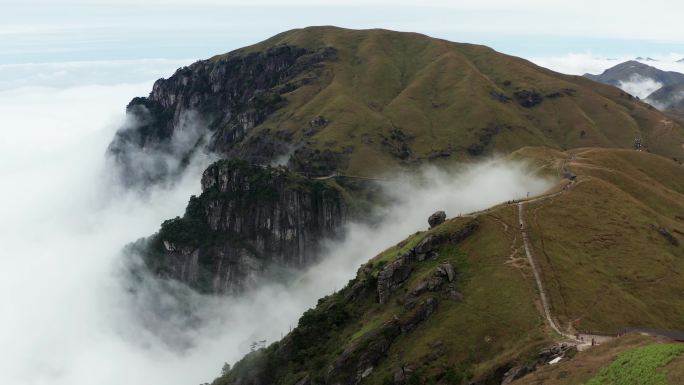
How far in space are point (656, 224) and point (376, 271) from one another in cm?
8875

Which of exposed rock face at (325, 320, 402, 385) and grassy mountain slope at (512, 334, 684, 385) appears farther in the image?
exposed rock face at (325, 320, 402, 385)

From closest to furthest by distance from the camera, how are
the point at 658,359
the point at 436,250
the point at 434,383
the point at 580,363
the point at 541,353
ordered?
1. the point at 658,359
2. the point at 580,363
3. the point at 541,353
4. the point at 434,383
5. the point at 436,250

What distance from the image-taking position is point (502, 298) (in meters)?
143

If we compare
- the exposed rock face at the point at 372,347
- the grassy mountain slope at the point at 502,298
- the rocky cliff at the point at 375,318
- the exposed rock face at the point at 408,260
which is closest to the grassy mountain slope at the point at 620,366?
the grassy mountain slope at the point at 502,298

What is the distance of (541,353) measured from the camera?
117 meters

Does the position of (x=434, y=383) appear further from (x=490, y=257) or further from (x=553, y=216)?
(x=553, y=216)

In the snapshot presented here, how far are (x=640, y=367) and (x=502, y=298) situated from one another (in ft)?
204

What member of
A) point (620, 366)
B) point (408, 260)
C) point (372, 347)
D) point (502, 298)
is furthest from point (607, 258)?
point (620, 366)

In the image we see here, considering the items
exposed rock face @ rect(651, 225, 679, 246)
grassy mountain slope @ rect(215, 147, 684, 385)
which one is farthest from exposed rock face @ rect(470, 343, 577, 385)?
exposed rock face @ rect(651, 225, 679, 246)

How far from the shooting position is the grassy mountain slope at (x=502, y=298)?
133m

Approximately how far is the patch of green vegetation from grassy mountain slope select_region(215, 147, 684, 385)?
3371 cm

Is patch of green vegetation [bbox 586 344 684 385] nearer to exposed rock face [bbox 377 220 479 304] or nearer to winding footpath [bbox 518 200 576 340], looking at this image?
winding footpath [bbox 518 200 576 340]

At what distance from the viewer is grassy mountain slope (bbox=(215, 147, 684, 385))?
13338 cm

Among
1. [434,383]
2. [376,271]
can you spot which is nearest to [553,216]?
[376,271]
